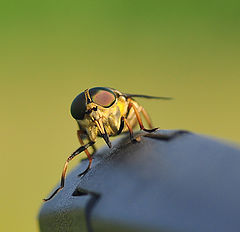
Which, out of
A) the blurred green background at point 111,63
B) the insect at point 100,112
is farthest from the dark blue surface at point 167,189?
the blurred green background at point 111,63

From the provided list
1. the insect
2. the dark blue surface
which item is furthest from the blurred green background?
the dark blue surface

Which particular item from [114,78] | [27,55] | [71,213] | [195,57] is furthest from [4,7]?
[71,213]

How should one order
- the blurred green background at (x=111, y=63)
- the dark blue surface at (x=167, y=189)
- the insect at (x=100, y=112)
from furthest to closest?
the blurred green background at (x=111, y=63), the insect at (x=100, y=112), the dark blue surface at (x=167, y=189)

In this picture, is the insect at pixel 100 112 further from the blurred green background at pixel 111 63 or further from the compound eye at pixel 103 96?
the blurred green background at pixel 111 63

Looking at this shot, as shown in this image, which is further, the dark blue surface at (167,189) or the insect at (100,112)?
the insect at (100,112)

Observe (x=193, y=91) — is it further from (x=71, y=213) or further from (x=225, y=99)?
(x=71, y=213)

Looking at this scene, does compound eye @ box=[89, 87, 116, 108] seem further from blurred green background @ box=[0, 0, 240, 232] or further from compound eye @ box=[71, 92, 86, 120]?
blurred green background @ box=[0, 0, 240, 232]

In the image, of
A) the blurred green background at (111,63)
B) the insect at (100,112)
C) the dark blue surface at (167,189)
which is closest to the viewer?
the dark blue surface at (167,189)

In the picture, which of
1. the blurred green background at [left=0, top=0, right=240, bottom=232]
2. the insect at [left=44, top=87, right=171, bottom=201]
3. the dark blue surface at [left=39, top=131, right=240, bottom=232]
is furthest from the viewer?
the blurred green background at [left=0, top=0, right=240, bottom=232]
